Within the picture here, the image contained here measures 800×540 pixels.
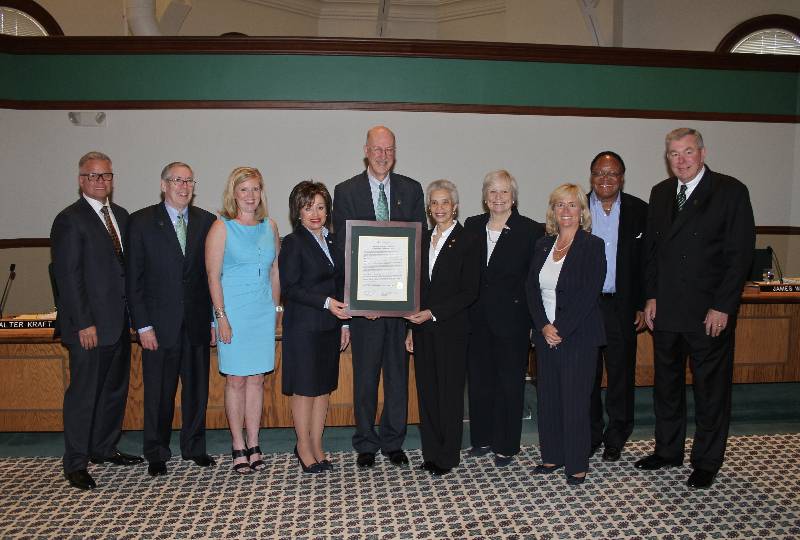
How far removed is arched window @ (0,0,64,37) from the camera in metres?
8.00

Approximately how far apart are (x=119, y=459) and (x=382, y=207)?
2.16m

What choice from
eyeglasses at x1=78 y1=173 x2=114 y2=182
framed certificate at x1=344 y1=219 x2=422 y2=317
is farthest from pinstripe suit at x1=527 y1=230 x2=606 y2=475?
eyeglasses at x1=78 y1=173 x2=114 y2=182

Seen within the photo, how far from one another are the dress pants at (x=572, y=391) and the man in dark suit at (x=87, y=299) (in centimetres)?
244

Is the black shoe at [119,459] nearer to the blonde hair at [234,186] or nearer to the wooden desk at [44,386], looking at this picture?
the wooden desk at [44,386]

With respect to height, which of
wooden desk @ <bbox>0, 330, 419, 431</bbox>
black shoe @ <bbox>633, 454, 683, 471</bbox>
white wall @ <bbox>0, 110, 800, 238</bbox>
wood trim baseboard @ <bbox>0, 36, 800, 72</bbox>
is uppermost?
wood trim baseboard @ <bbox>0, 36, 800, 72</bbox>

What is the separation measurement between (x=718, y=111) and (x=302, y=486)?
559 cm

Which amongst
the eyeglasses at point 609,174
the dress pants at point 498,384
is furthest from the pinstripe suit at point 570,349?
the eyeglasses at point 609,174

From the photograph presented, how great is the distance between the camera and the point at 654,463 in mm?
3680

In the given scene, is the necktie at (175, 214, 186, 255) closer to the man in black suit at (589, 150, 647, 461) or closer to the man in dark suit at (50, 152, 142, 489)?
the man in dark suit at (50, 152, 142, 489)

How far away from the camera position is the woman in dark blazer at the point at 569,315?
3355 mm

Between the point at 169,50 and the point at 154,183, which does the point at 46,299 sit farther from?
the point at 169,50

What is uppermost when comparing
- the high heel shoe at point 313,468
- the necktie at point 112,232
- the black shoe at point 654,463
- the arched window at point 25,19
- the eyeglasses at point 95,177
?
the arched window at point 25,19

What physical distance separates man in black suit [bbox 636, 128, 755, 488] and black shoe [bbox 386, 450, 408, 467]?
158cm

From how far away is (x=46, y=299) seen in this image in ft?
20.7
